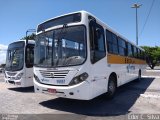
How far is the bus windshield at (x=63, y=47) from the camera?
7.16 meters

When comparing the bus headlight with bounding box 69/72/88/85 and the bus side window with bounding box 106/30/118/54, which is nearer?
the bus headlight with bounding box 69/72/88/85

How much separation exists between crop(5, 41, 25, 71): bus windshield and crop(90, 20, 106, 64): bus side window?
5.03m

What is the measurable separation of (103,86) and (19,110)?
308cm

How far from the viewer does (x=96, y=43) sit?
7.54 m

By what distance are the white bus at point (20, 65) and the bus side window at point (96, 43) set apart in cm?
482

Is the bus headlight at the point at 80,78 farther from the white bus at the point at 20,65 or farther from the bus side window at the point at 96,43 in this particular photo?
the white bus at the point at 20,65

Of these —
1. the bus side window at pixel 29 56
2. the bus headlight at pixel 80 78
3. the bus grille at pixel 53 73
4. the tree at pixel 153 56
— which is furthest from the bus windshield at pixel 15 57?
the tree at pixel 153 56

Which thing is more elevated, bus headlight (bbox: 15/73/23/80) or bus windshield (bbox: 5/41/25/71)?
bus windshield (bbox: 5/41/25/71)

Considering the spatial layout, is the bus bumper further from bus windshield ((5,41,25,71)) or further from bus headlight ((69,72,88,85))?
bus windshield ((5,41,25,71))

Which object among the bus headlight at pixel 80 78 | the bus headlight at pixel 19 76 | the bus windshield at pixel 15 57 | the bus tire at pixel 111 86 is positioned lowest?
the bus tire at pixel 111 86

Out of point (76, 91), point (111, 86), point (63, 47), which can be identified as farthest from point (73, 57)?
point (111, 86)

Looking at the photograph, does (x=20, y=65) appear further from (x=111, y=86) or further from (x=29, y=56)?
(x=111, y=86)

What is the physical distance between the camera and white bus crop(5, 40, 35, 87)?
37.4ft

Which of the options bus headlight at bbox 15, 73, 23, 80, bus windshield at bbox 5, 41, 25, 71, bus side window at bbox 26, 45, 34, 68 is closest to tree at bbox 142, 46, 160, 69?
bus side window at bbox 26, 45, 34, 68
